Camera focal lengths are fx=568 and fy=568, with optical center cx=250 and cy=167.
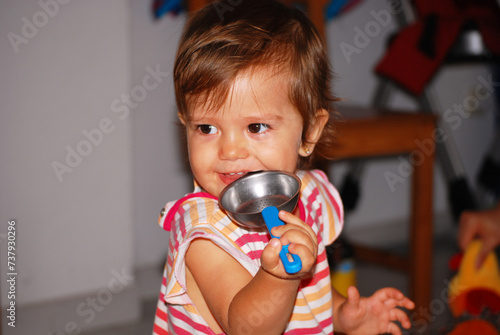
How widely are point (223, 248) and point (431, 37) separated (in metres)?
1.12

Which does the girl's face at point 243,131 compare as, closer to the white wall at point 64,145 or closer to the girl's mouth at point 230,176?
the girl's mouth at point 230,176

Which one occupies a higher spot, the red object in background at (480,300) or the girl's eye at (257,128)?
the girl's eye at (257,128)

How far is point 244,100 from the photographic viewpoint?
66 centimetres

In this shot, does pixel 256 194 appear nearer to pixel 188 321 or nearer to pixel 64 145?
pixel 188 321

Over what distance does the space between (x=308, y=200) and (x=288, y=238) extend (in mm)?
259

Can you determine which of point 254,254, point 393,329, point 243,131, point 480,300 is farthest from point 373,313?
point 480,300

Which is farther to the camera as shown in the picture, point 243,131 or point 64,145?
point 64,145

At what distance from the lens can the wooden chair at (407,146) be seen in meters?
1.32

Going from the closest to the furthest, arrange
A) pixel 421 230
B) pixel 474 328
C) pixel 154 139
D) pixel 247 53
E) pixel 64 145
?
pixel 247 53 → pixel 474 328 → pixel 64 145 → pixel 421 230 → pixel 154 139

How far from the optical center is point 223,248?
64 cm

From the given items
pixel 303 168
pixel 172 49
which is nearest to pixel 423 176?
pixel 303 168

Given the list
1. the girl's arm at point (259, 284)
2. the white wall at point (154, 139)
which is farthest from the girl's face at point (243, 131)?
the white wall at point (154, 139)

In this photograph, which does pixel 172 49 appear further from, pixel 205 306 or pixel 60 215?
pixel 205 306

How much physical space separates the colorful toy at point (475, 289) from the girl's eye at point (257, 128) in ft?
1.92
